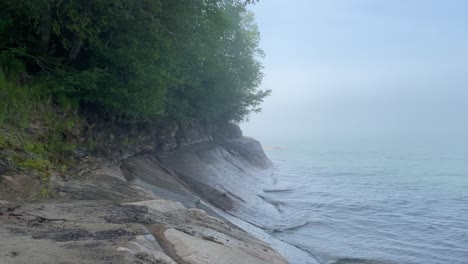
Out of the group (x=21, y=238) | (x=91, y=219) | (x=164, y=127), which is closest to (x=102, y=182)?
(x=91, y=219)

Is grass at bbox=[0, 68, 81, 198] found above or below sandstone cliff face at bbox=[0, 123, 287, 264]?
above

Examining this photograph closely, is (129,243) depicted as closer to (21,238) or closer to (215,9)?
(21,238)

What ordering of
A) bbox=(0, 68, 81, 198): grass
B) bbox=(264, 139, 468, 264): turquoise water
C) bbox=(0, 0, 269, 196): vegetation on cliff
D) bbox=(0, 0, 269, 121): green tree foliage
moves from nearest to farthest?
bbox=(0, 68, 81, 198): grass < bbox=(0, 0, 269, 196): vegetation on cliff < bbox=(0, 0, 269, 121): green tree foliage < bbox=(264, 139, 468, 264): turquoise water

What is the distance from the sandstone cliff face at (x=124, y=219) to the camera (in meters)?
5.86

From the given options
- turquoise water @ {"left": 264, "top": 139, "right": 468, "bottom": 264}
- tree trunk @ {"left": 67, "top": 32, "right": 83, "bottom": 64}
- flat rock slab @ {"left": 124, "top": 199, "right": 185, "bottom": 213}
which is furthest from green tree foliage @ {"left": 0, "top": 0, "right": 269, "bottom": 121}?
turquoise water @ {"left": 264, "top": 139, "right": 468, "bottom": 264}

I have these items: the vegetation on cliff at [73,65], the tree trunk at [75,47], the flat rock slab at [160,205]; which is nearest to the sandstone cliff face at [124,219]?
the flat rock slab at [160,205]

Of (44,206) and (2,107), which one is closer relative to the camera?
(44,206)

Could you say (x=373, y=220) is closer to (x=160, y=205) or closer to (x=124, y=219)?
(x=160, y=205)

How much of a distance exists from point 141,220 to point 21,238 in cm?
234

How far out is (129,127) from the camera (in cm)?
1981

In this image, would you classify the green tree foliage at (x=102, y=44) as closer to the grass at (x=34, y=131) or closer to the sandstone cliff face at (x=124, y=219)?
the grass at (x=34, y=131)

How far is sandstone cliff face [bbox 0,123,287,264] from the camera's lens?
5.86 m

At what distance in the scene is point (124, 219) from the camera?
7824mm

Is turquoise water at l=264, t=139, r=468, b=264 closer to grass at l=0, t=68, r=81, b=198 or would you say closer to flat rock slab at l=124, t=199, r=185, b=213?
flat rock slab at l=124, t=199, r=185, b=213
